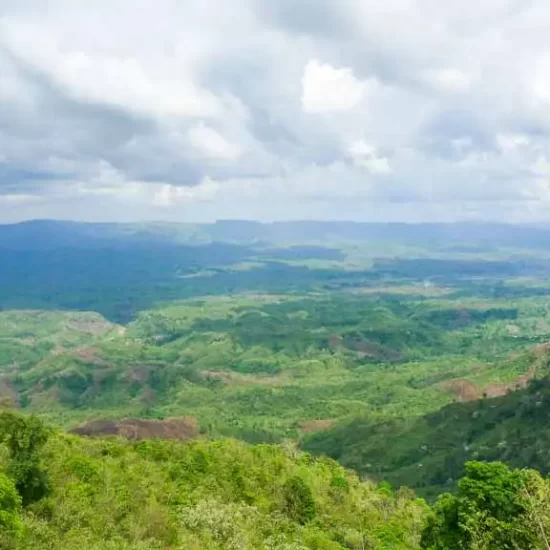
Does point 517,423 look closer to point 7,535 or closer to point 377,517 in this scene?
point 377,517

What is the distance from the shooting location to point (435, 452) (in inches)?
6245

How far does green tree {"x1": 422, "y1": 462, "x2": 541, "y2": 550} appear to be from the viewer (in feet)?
115

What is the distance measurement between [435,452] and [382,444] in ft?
58.7

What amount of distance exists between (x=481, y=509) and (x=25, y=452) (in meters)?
31.5

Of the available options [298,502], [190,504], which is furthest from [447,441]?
[190,504]

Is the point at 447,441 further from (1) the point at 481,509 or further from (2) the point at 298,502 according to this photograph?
(1) the point at 481,509

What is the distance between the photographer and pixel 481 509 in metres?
40.4

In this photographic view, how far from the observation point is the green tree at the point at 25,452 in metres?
41.6

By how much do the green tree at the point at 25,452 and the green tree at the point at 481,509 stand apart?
27.2 m

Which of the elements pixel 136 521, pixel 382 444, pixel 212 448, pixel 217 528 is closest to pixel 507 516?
pixel 217 528

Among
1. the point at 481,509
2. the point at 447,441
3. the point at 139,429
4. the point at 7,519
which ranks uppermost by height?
the point at 7,519

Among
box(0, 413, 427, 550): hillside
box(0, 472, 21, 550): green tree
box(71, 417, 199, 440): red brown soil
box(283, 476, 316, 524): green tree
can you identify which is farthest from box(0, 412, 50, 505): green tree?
box(71, 417, 199, 440): red brown soil

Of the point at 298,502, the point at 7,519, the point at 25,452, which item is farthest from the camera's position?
the point at 298,502

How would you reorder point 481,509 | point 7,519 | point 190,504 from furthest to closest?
point 190,504 → point 481,509 → point 7,519
